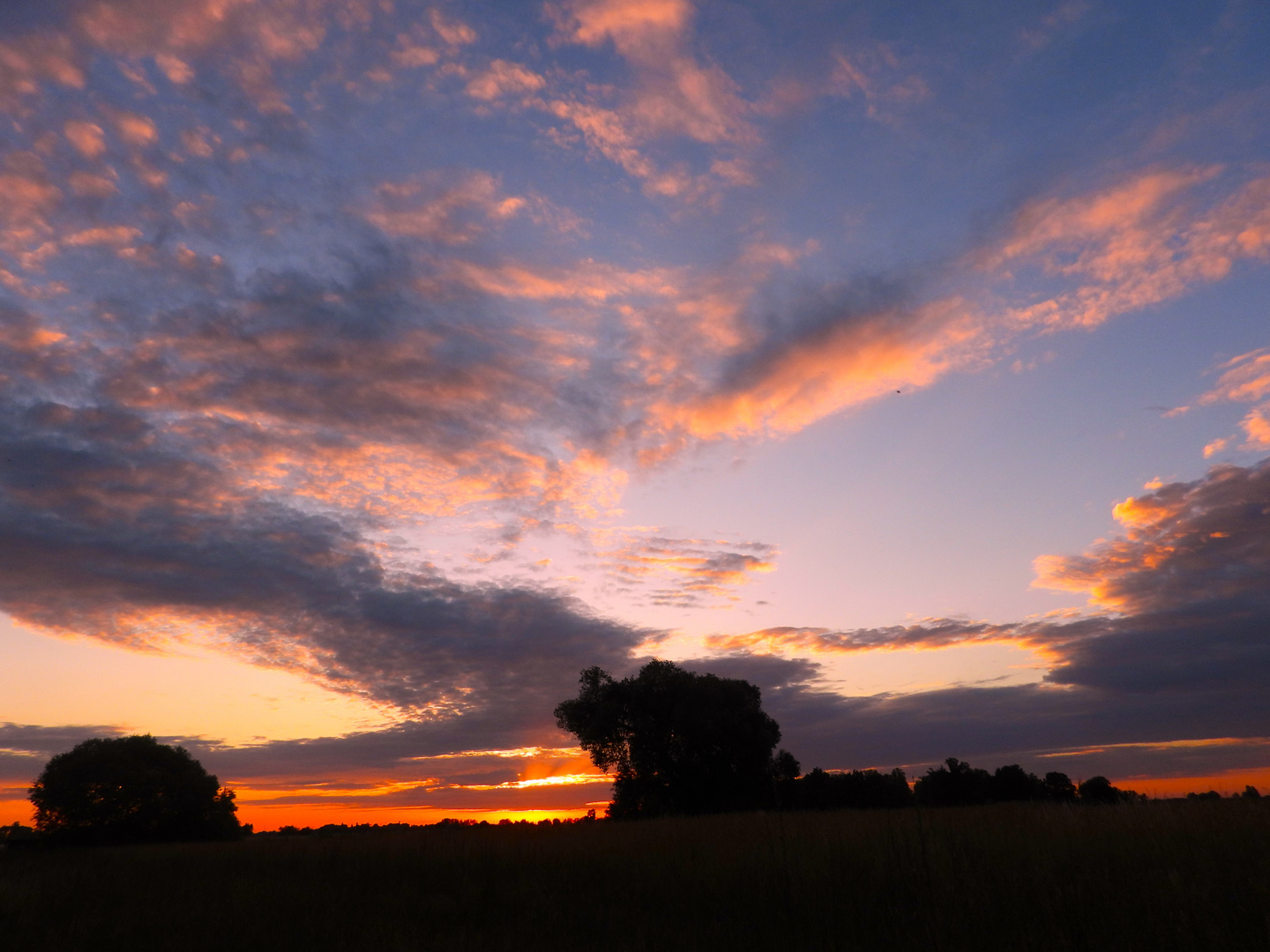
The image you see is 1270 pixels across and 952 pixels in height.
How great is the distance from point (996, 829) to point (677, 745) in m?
29.1

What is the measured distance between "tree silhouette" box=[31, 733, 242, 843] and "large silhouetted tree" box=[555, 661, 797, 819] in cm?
2471

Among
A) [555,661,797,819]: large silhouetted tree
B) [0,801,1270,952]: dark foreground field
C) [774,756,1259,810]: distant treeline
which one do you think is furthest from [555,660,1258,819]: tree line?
[0,801,1270,952]: dark foreground field

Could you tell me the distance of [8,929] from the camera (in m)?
11.5

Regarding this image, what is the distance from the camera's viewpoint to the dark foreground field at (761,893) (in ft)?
26.1

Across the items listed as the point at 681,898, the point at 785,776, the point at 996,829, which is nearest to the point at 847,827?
the point at 996,829

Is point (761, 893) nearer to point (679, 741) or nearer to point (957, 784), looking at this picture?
point (679, 741)

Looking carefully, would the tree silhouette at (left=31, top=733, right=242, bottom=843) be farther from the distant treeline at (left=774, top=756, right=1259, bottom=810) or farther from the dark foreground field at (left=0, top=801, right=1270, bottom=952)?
the distant treeline at (left=774, top=756, right=1259, bottom=810)

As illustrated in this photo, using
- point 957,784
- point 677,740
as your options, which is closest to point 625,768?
point 677,740

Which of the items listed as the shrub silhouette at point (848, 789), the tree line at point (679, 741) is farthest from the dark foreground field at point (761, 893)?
the shrub silhouette at point (848, 789)

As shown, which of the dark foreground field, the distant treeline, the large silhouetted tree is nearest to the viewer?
the dark foreground field

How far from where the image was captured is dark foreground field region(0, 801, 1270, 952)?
7.94m

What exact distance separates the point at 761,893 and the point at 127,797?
152 feet

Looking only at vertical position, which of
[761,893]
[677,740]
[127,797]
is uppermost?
[677,740]

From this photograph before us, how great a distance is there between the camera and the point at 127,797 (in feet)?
135
